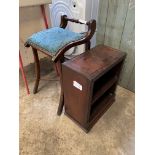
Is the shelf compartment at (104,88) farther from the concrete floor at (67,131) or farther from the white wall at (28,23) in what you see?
the white wall at (28,23)

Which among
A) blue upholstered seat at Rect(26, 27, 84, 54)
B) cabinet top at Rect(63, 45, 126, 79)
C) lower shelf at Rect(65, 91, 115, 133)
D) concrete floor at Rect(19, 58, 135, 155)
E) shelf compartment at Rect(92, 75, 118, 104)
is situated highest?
blue upholstered seat at Rect(26, 27, 84, 54)

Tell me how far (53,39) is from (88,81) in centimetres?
45

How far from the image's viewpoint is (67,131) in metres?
1.29

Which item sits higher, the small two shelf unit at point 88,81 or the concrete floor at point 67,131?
the small two shelf unit at point 88,81

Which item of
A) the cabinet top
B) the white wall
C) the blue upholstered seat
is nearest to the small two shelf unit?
the cabinet top

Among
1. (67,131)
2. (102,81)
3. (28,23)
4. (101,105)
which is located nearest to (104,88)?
(102,81)

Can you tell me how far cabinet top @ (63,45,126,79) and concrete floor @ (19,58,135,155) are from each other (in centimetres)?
56

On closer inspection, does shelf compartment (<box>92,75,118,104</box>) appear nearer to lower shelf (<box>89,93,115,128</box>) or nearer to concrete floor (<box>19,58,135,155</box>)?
lower shelf (<box>89,93,115,128</box>)

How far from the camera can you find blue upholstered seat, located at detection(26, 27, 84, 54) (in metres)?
1.09

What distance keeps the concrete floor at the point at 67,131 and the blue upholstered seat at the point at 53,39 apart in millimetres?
638

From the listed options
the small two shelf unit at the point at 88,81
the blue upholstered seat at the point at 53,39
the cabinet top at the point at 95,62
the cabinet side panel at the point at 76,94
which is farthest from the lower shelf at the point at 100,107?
the blue upholstered seat at the point at 53,39

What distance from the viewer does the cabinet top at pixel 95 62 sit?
3.35ft
